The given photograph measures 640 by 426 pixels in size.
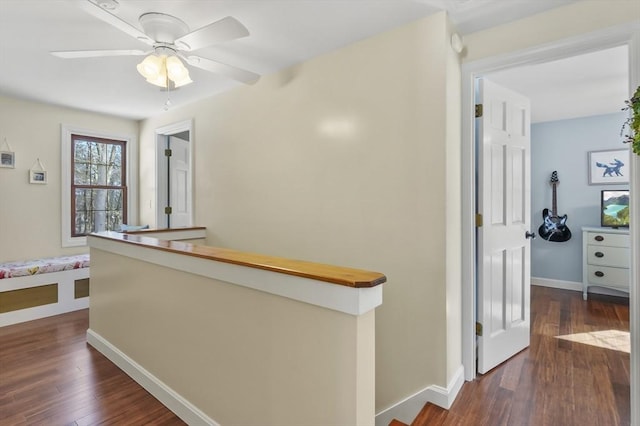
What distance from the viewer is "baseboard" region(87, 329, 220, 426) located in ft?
5.79

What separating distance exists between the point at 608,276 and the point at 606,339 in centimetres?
147

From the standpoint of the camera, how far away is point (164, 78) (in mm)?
2012

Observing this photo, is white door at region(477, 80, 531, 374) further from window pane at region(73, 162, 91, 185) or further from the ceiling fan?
window pane at region(73, 162, 91, 185)

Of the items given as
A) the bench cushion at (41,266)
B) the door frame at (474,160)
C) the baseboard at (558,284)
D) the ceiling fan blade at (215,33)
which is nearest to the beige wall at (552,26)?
the door frame at (474,160)

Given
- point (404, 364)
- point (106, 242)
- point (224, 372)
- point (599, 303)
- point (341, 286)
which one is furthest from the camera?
point (599, 303)

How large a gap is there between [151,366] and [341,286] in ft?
5.55

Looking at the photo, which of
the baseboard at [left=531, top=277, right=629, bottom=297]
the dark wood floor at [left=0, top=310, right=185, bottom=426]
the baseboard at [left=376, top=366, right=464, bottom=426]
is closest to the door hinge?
the baseboard at [left=376, top=366, right=464, bottom=426]

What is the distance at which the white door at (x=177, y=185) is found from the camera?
4512 millimetres

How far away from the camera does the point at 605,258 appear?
3.88m

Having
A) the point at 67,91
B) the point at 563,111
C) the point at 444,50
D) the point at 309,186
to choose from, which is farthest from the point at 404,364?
the point at 67,91

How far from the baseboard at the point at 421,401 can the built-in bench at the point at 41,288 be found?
3.59m

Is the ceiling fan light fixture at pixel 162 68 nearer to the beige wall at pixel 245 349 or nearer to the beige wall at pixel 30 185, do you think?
the beige wall at pixel 245 349

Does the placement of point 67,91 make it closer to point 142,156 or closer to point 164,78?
point 142,156

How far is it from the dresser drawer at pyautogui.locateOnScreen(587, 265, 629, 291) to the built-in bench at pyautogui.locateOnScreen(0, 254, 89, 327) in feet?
20.3
